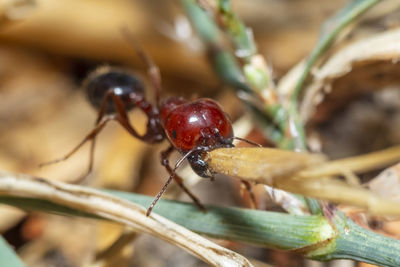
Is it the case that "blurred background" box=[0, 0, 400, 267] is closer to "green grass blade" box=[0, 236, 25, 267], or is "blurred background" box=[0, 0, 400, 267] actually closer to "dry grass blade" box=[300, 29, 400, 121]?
"dry grass blade" box=[300, 29, 400, 121]

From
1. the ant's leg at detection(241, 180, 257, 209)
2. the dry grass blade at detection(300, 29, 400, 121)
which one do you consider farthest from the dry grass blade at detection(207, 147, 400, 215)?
the dry grass blade at detection(300, 29, 400, 121)

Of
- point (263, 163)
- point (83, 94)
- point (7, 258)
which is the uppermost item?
point (263, 163)

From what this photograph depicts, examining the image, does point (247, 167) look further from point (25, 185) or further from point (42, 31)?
point (42, 31)

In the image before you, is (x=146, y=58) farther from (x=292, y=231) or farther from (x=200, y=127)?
(x=292, y=231)

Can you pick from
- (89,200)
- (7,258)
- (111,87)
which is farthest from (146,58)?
(7,258)

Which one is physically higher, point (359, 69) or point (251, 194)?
point (359, 69)

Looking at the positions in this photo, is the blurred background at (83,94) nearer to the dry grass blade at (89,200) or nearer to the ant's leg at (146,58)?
the ant's leg at (146,58)

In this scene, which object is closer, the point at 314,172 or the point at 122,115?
the point at 314,172
